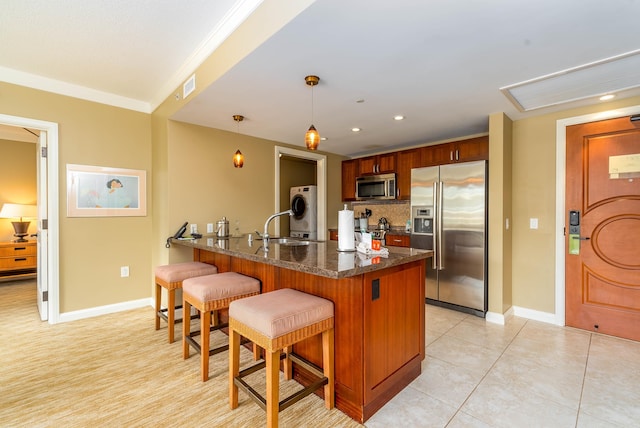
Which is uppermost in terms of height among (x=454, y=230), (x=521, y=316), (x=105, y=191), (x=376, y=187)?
(x=376, y=187)

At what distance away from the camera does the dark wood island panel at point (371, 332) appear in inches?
→ 66.4

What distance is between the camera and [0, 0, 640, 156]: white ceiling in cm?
163

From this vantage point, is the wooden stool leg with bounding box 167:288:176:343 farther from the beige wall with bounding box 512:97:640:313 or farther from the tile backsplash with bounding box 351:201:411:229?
the beige wall with bounding box 512:97:640:313

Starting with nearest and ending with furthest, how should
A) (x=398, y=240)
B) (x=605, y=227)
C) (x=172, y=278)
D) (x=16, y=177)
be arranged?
1. (x=172, y=278)
2. (x=605, y=227)
3. (x=398, y=240)
4. (x=16, y=177)

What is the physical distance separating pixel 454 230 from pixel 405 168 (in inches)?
52.4

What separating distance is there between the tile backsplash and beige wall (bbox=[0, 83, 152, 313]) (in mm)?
3531

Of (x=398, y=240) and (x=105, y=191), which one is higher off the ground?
(x=105, y=191)

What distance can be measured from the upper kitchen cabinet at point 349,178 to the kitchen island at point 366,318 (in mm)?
3207

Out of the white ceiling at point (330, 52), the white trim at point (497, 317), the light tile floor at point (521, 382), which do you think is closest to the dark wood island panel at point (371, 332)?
the light tile floor at point (521, 382)

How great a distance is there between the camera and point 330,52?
1.96m

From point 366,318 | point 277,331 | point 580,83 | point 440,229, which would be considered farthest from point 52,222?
point 580,83

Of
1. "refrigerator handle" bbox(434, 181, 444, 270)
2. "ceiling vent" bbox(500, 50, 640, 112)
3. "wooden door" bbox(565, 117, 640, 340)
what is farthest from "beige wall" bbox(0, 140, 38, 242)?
"wooden door" bbox(565, 117, 640, 340)

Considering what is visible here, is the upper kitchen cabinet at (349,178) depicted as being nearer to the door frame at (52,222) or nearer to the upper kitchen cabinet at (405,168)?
the upper kitchen cabinet at (405,168)

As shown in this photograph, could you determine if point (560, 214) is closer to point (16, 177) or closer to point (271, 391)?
point (271, 391)
